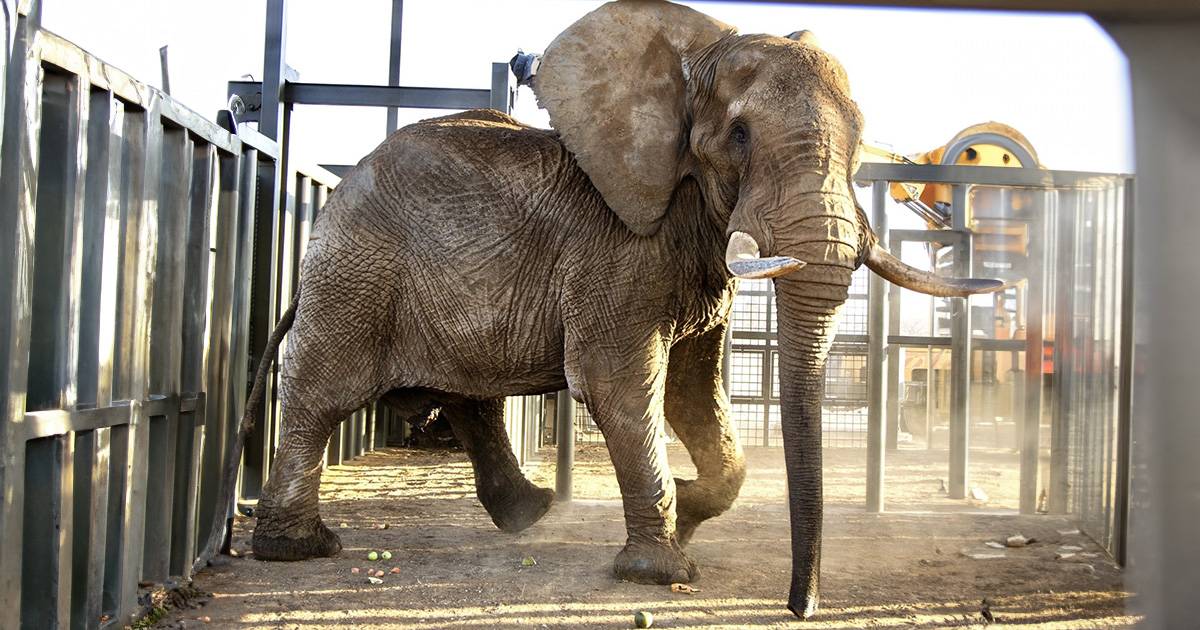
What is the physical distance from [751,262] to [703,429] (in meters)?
2.12

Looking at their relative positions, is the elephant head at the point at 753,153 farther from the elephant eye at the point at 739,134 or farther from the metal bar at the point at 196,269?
the metal bar at the point at 196,269

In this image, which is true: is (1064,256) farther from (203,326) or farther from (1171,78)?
(1171,78)

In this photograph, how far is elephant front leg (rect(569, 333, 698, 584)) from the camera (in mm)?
5391

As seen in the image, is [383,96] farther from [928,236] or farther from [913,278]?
[913,278]

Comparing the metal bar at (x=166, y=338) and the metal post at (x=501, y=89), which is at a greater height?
the metal post at (x=501, y=89)

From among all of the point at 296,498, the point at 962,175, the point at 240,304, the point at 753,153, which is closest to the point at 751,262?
the point at 753,153

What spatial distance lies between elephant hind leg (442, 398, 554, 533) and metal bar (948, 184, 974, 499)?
3370mm

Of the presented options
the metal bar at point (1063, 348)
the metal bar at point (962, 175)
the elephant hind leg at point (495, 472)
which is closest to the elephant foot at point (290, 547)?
the elephant hind leg at point (495, 472)

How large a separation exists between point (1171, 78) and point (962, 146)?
11.0 meters

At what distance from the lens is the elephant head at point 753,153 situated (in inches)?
183

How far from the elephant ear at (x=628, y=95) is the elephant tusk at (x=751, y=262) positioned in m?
0.80

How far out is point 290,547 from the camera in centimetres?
607

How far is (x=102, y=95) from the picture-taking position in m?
4.10

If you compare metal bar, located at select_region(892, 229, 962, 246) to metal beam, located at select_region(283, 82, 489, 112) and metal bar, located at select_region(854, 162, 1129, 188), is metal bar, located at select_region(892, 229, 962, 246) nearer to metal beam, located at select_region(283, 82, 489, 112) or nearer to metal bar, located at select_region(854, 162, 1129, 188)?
metal bar, located at select_region(854, 162, 1129, 188)
